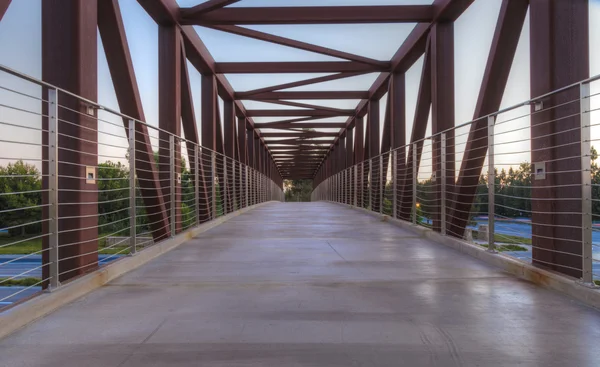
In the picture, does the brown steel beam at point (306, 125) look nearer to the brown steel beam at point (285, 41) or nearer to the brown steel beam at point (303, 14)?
the brown steel beam at point (285, 41)

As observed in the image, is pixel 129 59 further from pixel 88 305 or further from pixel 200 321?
pixel 200 321

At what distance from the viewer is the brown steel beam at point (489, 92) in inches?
187

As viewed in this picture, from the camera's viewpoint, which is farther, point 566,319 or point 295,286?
point 295,286

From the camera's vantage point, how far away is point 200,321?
234 cm

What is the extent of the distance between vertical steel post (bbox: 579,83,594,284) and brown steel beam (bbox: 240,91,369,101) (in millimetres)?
10741

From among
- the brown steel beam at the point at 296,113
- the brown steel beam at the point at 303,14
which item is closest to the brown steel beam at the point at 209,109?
the brown steel beam at the point at 303,14

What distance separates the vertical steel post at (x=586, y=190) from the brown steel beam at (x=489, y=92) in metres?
1.66

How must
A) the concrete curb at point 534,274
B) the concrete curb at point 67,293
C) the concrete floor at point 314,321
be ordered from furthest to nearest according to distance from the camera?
the concrete curb at point 534,274, the concrete curb at point 67,293, the concrete floor at point 314,321

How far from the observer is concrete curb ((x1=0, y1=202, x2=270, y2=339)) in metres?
2.20

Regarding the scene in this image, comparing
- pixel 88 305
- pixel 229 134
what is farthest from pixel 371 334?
pixel 229 134

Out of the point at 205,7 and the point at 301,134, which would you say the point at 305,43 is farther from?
the point at 301,134

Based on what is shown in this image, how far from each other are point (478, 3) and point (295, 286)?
19.2 ft

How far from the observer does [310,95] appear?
13.3m

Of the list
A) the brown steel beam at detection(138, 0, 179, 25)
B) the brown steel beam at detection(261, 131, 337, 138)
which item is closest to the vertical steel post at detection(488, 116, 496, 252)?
the brown steel beam at detection(138, 0, 179, 25)
